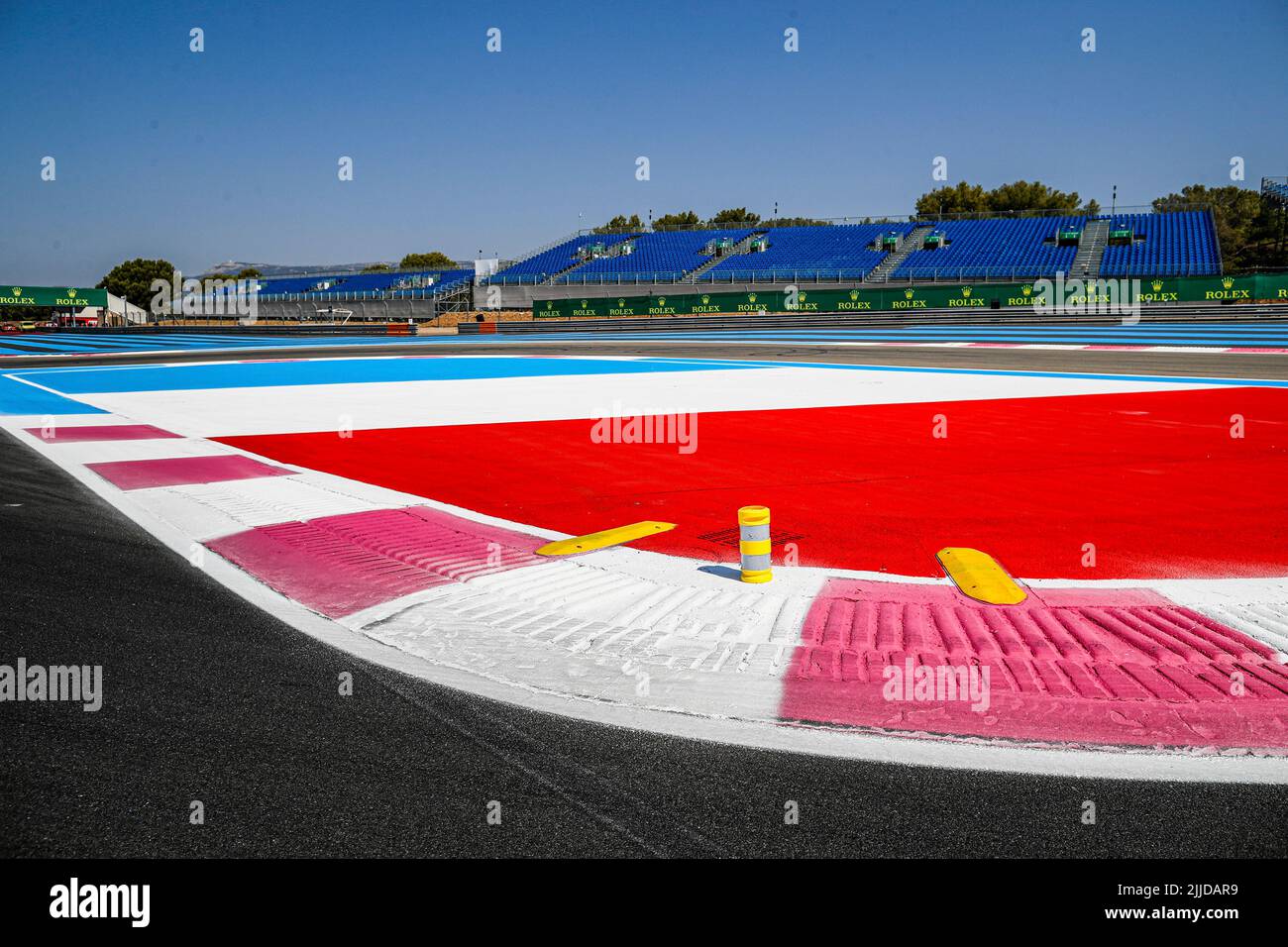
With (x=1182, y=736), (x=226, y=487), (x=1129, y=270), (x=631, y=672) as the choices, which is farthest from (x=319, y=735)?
(x=1129, y=270)

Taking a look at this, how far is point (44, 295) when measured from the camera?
69.4 meters

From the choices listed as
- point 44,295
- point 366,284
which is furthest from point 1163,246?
point 44,295

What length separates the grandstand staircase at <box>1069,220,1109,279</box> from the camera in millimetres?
50809

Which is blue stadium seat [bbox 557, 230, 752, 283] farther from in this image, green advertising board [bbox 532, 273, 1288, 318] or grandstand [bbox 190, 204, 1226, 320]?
green advertising board [bbox 532, 273, 1288, 318]

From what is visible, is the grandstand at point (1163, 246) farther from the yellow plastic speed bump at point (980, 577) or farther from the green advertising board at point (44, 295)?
the green advertising board at point (44, 295)

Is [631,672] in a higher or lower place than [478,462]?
lower

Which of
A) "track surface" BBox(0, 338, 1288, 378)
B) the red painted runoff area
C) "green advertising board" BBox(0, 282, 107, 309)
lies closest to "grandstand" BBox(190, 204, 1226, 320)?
"green advertising board" BBox(0, 282, 107, 309)

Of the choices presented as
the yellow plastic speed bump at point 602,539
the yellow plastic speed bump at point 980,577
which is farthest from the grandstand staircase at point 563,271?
the yellow plastic speed bump at point 980,577

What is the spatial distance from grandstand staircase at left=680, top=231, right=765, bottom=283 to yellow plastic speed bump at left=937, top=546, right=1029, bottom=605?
56.6 metres

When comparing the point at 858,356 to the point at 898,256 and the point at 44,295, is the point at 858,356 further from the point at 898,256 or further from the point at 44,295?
the point at 44,295

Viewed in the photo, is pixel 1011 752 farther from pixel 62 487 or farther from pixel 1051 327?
pixel 1051 327

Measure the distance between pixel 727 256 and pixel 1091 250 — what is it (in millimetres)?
24576
